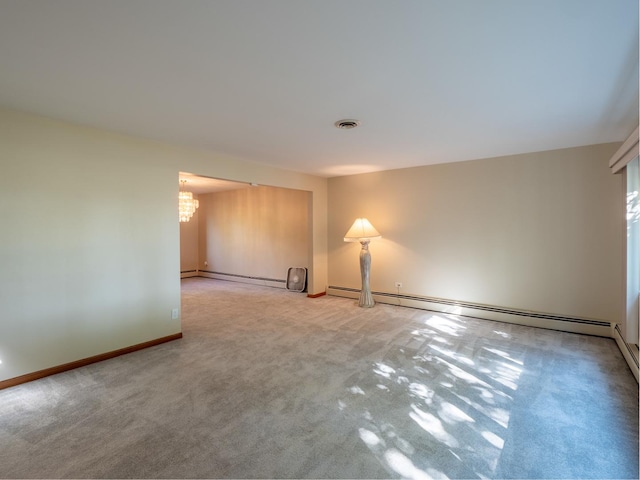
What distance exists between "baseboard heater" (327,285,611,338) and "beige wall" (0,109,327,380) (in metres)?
3.65

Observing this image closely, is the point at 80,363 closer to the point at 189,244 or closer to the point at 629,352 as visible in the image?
the point at 629,352

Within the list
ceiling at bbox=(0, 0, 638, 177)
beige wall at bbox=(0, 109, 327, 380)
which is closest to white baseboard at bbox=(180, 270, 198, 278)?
beige wall at bbox=(0, 109, 327, 380)

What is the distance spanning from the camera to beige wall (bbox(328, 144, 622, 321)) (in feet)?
12.8

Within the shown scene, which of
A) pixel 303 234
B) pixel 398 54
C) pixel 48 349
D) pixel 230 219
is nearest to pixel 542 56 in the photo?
pixel 398 54

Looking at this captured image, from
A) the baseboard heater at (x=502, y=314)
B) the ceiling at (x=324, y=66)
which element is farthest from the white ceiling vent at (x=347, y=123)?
the baseboard heater at (x=502, y=314)

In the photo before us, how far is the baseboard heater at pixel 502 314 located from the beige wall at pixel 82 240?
3646 millimetres

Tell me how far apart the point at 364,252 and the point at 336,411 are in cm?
336

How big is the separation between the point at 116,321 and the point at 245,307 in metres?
2.29

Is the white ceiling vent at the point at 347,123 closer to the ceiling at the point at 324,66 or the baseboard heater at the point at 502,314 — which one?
the ceiling at the point at 324,66

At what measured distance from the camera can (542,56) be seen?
1878mm

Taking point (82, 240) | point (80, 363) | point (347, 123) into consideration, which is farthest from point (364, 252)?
point (80, 363)

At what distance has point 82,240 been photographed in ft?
10.4

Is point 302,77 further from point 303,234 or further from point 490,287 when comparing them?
point 303,234

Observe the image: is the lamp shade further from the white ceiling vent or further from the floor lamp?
the white ceiling vent
